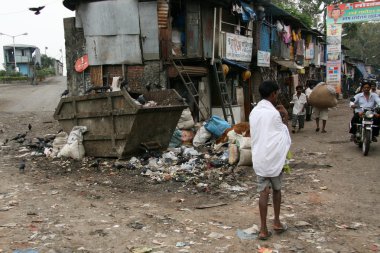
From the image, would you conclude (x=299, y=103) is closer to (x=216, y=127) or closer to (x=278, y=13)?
(x=216, y=127)

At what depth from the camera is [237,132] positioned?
342 inches

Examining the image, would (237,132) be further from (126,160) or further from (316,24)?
(316,24)

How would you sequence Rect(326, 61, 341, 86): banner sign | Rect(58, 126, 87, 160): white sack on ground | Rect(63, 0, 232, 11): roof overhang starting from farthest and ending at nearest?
Rect(326, 61, 341, 86): banner sign → Rect(63, 0, 232, 11): roof overhang → Rect(58, 126, 87, 160): white sack on ground

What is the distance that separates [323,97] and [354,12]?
41.2 ft

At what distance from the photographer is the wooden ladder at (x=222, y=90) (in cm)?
1320

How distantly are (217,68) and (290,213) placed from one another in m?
9.22

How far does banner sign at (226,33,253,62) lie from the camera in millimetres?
14016

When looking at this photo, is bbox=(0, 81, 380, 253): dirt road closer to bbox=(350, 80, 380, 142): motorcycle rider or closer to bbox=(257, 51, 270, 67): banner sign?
bbox=(350, 80, 380, 142): motorcycle rider

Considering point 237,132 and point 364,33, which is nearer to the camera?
point 237,132

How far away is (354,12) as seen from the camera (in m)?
22.0

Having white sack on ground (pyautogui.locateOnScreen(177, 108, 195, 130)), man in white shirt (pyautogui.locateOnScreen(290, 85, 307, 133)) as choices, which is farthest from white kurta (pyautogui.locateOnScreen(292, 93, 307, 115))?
white sack on ground (pyautogui.locateOnScreen(177, 108, 195, 130))

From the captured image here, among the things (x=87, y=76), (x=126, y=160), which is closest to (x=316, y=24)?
(x=87, y=76)

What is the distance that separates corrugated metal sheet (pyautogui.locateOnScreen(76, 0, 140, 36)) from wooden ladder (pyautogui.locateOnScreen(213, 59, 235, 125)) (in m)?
3.11

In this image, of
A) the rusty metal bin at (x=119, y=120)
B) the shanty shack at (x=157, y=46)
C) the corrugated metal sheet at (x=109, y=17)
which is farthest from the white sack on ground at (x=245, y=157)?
the corrugated metal sheet at (x=109, y=17)
